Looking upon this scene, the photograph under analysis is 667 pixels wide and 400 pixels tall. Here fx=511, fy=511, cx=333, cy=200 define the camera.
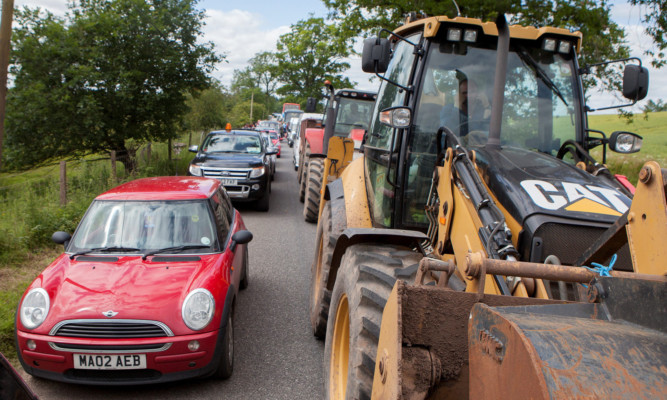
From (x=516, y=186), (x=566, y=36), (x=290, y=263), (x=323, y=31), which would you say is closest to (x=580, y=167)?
(x=516, y=186)

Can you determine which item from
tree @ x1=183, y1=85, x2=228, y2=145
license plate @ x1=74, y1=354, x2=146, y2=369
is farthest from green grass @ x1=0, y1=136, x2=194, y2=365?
tree @ x1=183, y1=85, x2=228, y2=145

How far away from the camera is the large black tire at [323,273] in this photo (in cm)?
456

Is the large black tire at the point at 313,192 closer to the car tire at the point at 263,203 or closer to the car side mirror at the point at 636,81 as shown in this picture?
the car tire at the point at 263,203

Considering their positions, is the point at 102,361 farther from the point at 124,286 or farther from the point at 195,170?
the point at 195,170

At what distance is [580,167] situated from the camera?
336 cm

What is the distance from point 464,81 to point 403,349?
2.32 metres

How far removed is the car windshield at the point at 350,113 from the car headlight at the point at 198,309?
9.25 meters

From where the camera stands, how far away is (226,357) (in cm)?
439

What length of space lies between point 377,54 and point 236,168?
842cm

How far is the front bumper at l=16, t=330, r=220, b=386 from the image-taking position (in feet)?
12.9

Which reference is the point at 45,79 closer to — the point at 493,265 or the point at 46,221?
the point at 46,221

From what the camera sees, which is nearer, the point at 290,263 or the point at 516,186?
the point at 516,186

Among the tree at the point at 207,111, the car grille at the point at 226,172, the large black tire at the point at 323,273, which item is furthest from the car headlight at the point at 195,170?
the tree at the point at 207,111

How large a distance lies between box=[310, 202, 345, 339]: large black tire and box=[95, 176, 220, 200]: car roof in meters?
1.42
